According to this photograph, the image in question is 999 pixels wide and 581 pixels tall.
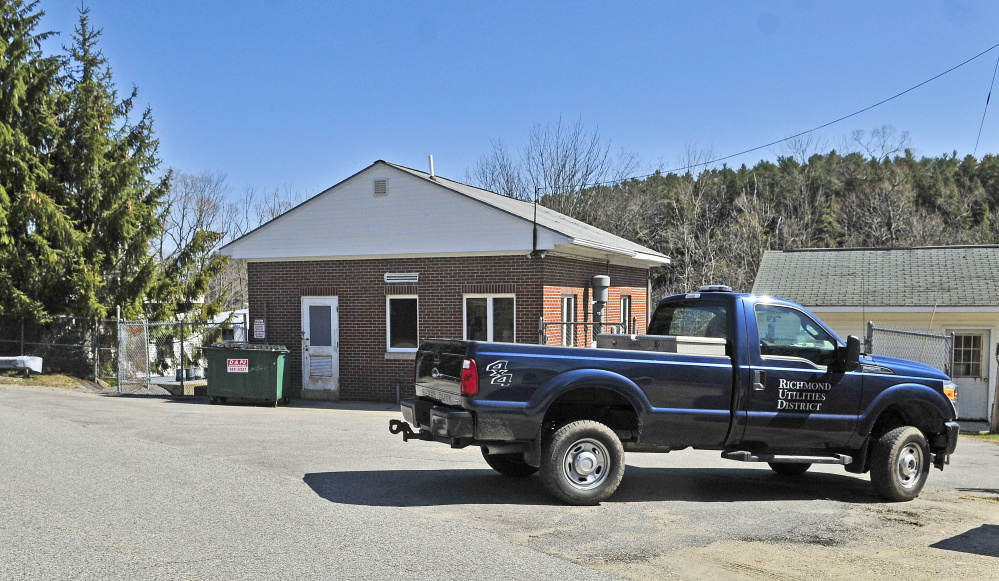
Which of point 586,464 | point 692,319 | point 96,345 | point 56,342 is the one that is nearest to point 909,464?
point 692,319

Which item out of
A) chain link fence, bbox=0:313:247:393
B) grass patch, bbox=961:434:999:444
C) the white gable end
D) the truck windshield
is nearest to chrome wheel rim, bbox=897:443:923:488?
the truck windshield

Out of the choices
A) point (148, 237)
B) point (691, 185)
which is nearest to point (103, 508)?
point (148, 237)

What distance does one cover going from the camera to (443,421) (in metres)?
7.47

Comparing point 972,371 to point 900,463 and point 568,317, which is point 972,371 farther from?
point 900,463

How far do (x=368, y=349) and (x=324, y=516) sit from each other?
1194cm

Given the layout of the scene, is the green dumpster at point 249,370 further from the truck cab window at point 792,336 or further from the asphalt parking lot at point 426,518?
the truck cab window at point 792,336

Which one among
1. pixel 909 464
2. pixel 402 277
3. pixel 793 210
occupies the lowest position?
pixel 909 464

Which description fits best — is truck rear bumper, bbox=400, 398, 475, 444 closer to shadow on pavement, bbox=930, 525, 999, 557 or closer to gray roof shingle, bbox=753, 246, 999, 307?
shadow on pavement, bbox=930, 525, 999, 557

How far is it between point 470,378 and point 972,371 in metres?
18.6

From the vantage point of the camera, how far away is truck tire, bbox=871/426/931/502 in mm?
8336

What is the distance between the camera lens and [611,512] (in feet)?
24.3

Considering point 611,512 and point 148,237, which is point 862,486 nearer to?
point 611,512

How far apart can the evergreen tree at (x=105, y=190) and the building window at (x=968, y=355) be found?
2148 centimetres

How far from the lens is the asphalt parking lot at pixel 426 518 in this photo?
567 centimetres
